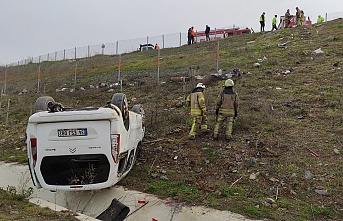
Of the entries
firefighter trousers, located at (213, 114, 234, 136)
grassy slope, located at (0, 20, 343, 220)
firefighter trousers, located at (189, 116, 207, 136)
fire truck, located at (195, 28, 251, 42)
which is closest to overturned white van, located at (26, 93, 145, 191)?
grassy slope, located at (0, 20, 343, 220)

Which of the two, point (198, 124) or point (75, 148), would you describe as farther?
point (198, 124)

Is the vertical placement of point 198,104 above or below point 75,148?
above

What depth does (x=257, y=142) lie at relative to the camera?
7.48m

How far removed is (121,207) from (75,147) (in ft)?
4.05

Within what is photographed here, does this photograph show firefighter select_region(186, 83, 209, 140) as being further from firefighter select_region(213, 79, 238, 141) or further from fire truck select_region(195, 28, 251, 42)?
fire truck select_region(195, 28, 251, 42)

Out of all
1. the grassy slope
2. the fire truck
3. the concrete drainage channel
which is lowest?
the concrete drainage channel

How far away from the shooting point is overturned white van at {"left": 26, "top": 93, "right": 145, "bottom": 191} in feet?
16.4

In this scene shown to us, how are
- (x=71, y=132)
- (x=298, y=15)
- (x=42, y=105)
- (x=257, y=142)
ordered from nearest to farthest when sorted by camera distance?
(x=71, y=132) → (x=42, y=105) → (x=257, y=142) → (x=298, y=15)

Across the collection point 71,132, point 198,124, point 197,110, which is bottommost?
point 198,124

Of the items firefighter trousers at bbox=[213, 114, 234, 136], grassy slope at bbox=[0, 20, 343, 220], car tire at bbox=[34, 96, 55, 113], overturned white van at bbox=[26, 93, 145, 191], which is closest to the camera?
overturned white van at bbox=[26, 93, 145, 191]

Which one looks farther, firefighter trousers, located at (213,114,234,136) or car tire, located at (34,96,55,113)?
firefighter trousers, located at (213,114,234,136)

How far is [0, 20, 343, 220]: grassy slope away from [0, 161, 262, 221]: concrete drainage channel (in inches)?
10.5

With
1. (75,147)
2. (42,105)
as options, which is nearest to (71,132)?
(75,147)

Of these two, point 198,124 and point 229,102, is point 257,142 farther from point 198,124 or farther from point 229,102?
point 198,124
